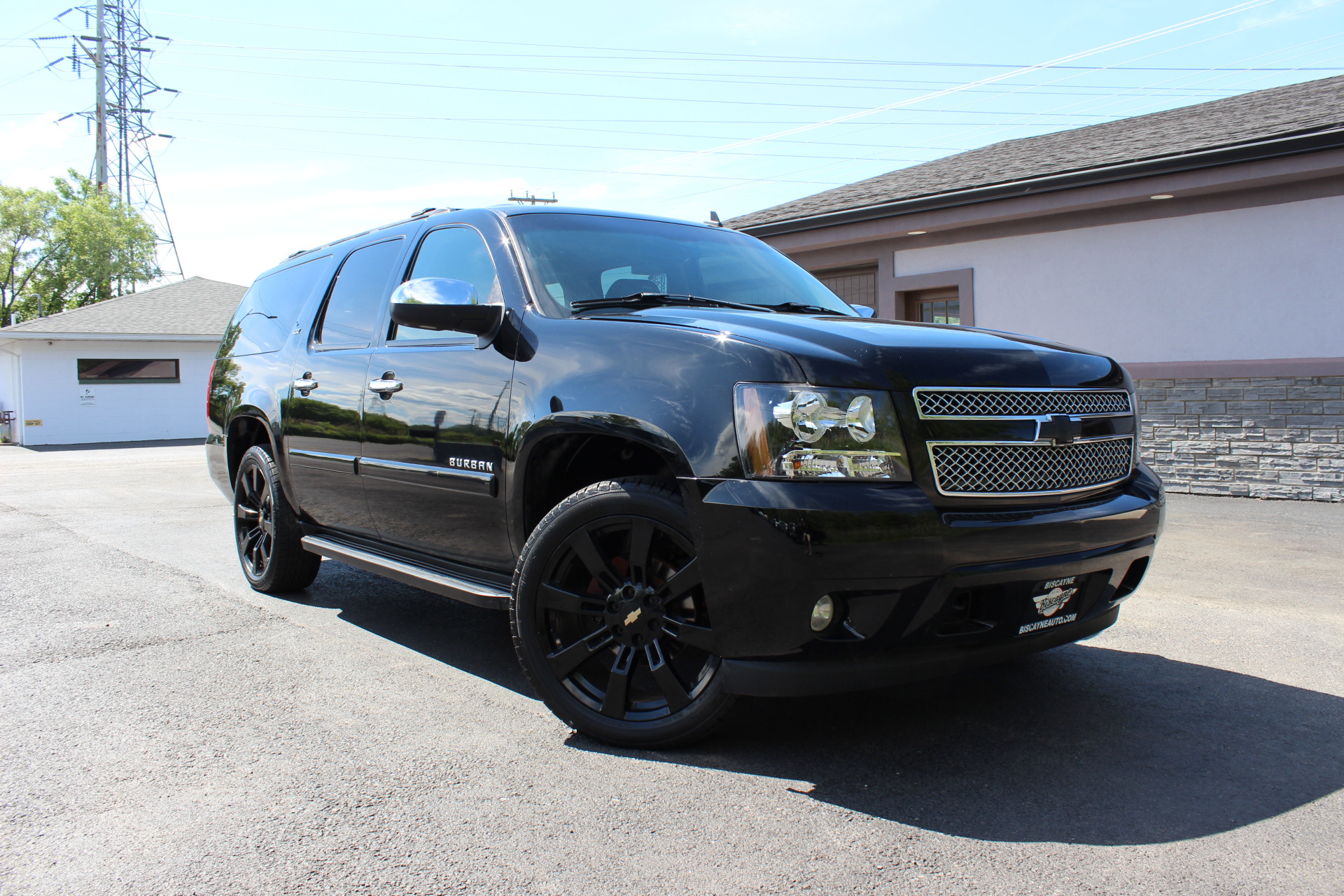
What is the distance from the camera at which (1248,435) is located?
974 cm

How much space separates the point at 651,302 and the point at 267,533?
3152 millimetres

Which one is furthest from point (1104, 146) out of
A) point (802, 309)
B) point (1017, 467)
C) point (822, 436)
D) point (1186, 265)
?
point (822, 436)

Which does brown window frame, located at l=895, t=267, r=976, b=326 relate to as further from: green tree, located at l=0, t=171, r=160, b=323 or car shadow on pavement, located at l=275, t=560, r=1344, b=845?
green tree, located at l=0, t=171, r=160, b=323

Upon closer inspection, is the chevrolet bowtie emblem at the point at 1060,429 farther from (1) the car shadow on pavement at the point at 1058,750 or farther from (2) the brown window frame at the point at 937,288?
(2) the brown window frame at the point at 937,288

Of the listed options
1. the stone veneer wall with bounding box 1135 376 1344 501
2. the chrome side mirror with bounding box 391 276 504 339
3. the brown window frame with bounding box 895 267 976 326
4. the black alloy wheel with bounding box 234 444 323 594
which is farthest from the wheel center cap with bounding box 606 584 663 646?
the brown window frame with bounding box 895 267 976 326

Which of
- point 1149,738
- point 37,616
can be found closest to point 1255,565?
point 1149,738

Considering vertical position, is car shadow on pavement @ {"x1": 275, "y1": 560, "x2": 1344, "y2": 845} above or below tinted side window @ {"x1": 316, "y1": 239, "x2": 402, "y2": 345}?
below

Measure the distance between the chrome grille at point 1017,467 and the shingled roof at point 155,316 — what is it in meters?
25.9

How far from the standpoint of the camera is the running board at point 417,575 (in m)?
3.64

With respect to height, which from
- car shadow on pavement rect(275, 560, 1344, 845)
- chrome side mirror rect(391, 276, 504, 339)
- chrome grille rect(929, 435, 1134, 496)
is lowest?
car shadow on pavement rect(275, 560, 1344, 845)

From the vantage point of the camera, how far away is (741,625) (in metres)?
2.82

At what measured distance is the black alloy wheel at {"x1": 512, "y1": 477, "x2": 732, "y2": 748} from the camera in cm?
305

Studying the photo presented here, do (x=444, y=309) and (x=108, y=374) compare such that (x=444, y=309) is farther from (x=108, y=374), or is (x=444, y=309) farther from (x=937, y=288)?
(x=108, y=374)

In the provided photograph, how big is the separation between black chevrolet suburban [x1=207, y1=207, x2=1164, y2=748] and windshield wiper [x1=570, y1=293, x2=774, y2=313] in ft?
0.07
